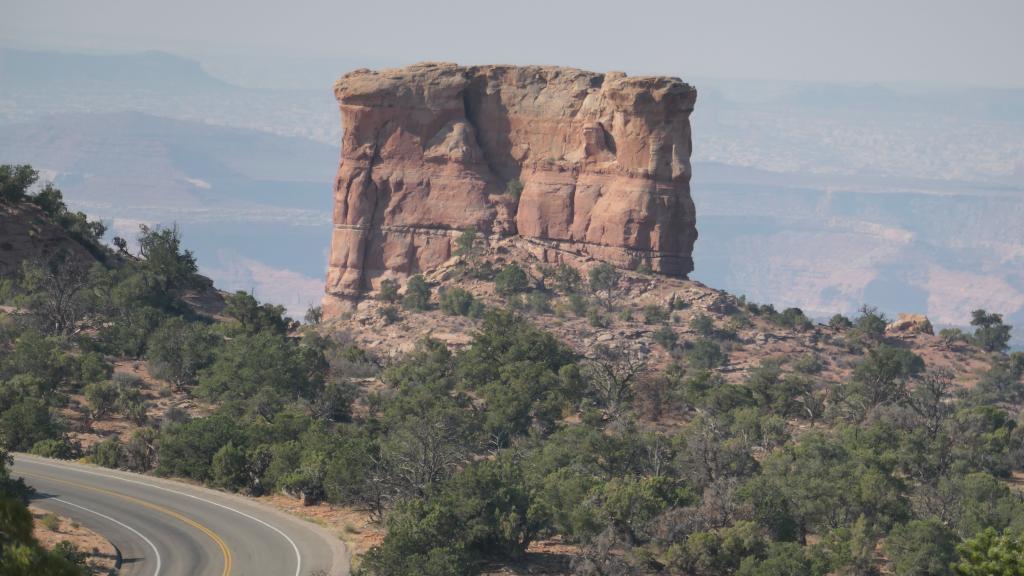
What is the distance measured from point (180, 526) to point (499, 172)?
179ft

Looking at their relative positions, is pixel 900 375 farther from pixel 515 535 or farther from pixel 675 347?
pixel 515 535

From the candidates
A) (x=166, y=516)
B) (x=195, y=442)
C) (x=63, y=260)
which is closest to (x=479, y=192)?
(x=63, y=260)

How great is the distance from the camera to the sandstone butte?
93.2 metres

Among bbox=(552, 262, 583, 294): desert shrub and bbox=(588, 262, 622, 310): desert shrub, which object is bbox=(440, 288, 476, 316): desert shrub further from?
bbox=(588, 262, 622, 310): desert shrub

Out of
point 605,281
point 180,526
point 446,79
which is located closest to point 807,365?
point 605,281

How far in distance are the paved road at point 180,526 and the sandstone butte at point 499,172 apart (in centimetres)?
4579

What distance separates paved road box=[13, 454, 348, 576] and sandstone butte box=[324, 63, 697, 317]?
4579 centimetres

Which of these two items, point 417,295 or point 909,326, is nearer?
point 417,295

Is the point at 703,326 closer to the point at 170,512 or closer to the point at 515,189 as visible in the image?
the point at 515,189

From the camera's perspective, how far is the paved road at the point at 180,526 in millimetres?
43031

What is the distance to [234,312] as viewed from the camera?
297 ft

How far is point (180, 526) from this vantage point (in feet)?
153

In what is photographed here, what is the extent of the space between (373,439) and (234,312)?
102 feet

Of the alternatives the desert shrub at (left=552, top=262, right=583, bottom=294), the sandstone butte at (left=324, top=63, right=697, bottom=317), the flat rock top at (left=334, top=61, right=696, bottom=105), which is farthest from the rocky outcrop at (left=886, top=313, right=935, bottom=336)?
the flat rock top at (left=334, top=61, right=696, bottom=105)
